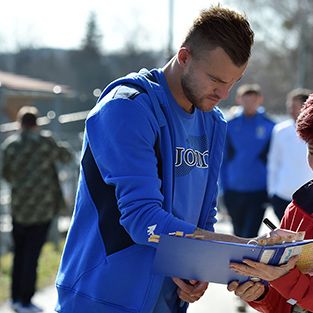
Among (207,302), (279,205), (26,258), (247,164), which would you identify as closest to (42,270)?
(26,258)

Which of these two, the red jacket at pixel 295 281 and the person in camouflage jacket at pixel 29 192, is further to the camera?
the person in camouflage jacket at pixel 29 192

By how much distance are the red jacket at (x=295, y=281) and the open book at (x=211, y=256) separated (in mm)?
72

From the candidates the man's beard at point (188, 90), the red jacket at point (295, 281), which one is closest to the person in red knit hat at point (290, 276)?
the red jacket at point (295, 281)

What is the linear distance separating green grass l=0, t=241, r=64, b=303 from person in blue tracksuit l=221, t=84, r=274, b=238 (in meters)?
2.12

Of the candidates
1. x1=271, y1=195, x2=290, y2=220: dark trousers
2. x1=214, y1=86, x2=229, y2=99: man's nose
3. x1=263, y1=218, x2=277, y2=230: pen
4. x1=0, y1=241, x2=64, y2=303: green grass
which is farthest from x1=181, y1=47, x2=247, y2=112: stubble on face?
x1=0, y1=241, x2=64, y2=303: green grass

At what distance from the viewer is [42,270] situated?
9.77 metres

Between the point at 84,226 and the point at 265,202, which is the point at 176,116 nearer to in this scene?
the point at 84,226

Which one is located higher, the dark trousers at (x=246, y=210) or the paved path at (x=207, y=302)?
the dark trousers at (x=246, y=210)

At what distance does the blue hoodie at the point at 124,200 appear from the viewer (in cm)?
306

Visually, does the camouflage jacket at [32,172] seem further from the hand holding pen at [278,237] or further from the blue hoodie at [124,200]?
the hand holding pen at [278,237]

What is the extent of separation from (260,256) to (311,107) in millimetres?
645

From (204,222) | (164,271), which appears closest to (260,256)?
(164,271)

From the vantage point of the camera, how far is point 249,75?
153ft

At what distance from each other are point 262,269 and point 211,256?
189mm
